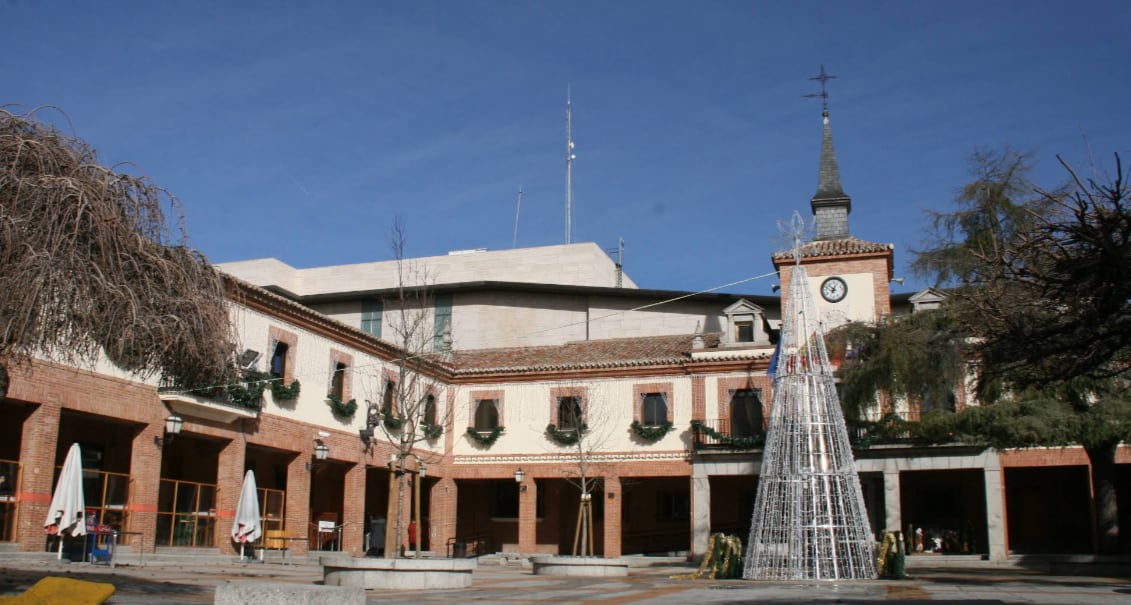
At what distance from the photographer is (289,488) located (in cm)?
2808

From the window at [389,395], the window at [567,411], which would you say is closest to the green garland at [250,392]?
the window at [389,395]

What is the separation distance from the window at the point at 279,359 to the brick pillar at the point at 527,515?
386 inches

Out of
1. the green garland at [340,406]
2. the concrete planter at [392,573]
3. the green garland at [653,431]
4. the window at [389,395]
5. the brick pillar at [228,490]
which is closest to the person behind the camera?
the concrete planter at [392,573]

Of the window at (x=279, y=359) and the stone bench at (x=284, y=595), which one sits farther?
the window at (x=279, y=359)

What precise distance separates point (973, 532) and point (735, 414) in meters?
7.65

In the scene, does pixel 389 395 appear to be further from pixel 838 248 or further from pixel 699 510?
pixel 838 248

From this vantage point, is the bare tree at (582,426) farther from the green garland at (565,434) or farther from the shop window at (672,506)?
the shop window at (672,506)

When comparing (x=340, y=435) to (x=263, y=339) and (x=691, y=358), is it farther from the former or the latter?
(x=691, y=358)

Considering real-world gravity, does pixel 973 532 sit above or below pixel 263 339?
below

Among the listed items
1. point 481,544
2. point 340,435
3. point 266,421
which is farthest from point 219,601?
point 481,544

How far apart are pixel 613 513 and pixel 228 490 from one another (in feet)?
42.1

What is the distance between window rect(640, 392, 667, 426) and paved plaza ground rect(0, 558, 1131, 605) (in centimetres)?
1217

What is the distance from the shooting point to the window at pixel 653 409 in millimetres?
34062

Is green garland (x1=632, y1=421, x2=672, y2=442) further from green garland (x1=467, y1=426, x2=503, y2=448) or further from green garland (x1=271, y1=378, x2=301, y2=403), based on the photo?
green garland (x1=271, y1=378, x2=301, y2=403)
